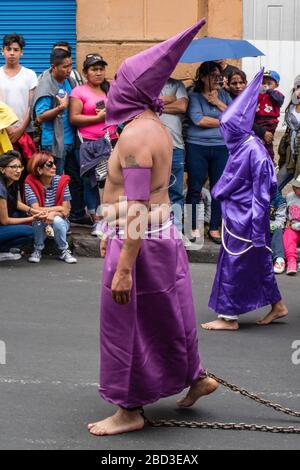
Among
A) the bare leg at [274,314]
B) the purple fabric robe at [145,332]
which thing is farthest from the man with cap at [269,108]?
the purple fabric robe at [145,332]

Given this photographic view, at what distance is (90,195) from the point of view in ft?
39.0

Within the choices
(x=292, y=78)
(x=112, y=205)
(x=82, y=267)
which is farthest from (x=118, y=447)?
(x=292, y=78)

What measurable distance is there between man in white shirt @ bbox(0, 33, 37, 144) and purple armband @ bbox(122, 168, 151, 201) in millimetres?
5614

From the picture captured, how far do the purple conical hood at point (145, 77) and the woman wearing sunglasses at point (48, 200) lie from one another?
4.92 m

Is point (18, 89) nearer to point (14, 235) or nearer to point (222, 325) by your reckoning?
point (14, 235)

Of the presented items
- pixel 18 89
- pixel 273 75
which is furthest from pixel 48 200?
pixel 273 75

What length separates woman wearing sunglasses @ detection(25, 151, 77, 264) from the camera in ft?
36.5

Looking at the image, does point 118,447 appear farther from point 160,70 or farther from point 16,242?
point 16,242

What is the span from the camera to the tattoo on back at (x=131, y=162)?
605 centimetres

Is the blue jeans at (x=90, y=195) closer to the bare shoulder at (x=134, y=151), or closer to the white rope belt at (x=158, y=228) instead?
the white rope belt at (x=158, y=228)

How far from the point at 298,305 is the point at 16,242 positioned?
296cm

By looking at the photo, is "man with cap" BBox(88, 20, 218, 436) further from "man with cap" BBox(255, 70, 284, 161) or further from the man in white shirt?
→ "man with cap" BBox(255, 70, 284, 161)

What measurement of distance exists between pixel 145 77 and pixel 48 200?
5289 millimetres
